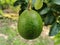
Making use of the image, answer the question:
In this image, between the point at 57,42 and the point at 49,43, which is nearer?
the point at 57,42

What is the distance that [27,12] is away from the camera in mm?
781

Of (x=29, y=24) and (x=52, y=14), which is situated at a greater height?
(x=29, y=24)

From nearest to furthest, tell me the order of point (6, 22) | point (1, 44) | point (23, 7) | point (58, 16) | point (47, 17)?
point (58, 16) → point (47, 17) → point (23, 7) → point (1, 44) → point (6, 22)

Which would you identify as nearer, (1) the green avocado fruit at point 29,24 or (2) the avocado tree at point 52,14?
(1) the green avocado fruit at point 29,24

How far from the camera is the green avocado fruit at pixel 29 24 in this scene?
780mm

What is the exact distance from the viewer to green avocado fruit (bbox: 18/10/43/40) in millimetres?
780

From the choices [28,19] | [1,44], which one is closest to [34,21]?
[28,19]

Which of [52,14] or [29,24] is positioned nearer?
[29,24]

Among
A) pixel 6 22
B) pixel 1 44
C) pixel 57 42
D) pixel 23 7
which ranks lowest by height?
pixel 6 22

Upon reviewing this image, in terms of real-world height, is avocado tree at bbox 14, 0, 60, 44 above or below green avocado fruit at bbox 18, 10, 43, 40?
below

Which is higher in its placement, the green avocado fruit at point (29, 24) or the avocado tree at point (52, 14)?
the green avocado fruit at point (29, 24)

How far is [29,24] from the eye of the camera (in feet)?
2.59

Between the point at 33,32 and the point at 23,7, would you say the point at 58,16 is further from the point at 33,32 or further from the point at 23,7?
the point at 33,32

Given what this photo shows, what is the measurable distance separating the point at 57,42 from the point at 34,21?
14cm
